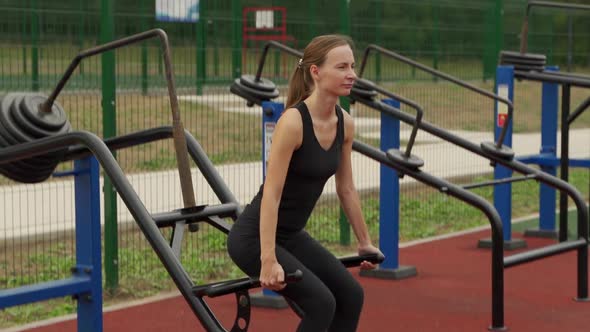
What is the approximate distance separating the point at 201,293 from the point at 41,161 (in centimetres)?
125

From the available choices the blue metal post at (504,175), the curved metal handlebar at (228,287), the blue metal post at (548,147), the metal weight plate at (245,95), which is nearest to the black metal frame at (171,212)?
the curved metal handlebar at (228,287)

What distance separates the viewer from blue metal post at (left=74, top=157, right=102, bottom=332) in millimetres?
4715

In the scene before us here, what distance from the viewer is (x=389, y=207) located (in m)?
7.48

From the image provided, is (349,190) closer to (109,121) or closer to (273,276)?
(273,276)

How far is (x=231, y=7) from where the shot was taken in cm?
792

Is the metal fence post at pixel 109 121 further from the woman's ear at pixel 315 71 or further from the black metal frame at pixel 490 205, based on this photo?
Result: the woman's ear at pixel 315 71

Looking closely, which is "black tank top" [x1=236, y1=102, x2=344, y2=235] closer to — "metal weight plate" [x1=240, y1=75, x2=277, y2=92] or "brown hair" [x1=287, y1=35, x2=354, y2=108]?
"brown hair" [x1=287, y1=35, x2=354, y2=108]

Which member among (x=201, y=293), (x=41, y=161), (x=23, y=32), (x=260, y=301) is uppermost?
(x=23, y=32)

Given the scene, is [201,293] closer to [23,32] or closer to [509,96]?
[23,32]

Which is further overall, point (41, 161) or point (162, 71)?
point (162, 71)

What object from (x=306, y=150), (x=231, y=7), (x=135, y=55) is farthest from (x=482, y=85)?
(x=306, y=150)

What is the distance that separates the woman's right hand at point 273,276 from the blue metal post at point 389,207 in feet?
11.6

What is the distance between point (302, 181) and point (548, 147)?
18.6ft

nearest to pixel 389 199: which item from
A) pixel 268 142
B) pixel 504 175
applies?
pixel 268 142
